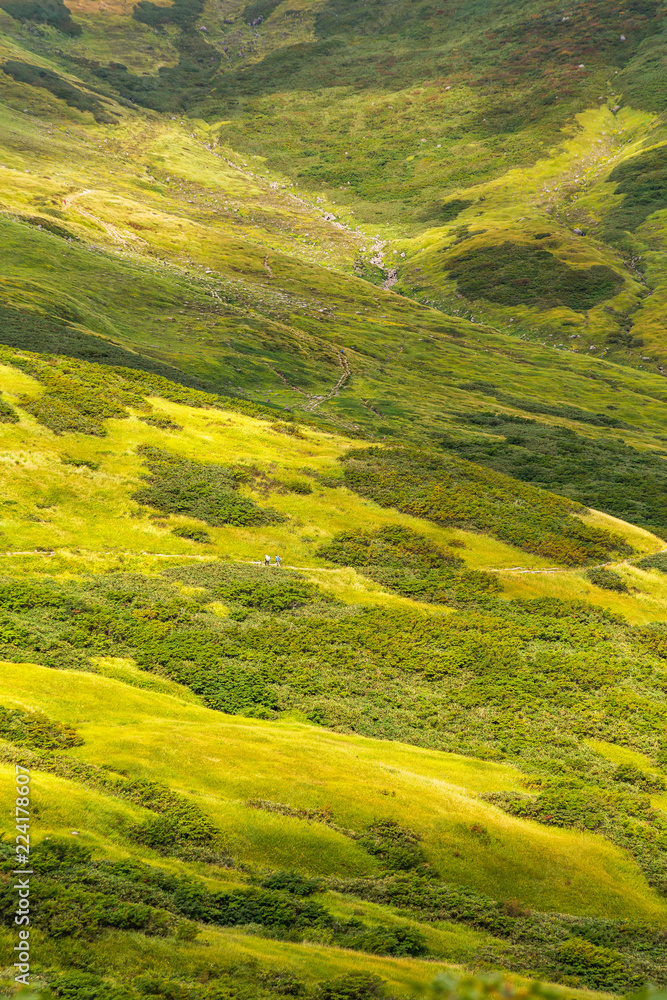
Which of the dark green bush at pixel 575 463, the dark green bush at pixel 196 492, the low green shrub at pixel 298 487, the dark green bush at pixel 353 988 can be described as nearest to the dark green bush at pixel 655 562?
the dark green bush at pixel 575 463

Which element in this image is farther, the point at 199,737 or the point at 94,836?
the point at 199,737

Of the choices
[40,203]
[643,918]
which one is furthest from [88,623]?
[40,203]

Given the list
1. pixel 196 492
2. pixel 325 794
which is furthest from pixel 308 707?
pixel 196 492

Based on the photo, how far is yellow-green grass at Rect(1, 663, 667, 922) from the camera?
24.2 m

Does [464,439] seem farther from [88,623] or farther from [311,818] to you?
[311,818]

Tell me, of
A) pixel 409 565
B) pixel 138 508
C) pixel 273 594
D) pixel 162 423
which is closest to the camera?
pixel 273 594

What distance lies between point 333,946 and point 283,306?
176 m

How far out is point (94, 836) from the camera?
20.1 meters
